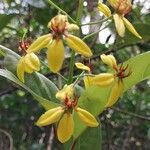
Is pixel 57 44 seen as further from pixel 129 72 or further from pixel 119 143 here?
pixel 119 143

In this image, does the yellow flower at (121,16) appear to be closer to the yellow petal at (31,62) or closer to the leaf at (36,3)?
the yellow petal at (31,62)

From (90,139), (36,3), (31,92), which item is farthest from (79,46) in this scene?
(36,3)

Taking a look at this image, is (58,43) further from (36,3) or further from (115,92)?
(36,3)

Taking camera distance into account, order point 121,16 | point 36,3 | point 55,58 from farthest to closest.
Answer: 1. point 36,3
2. point 121,16
3. point 55,58

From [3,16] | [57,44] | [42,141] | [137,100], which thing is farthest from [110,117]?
[57,44]

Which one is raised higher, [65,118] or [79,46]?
[79,46]

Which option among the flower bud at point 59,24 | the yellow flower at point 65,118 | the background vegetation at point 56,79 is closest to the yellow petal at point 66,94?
the yellow flower at point 65,118

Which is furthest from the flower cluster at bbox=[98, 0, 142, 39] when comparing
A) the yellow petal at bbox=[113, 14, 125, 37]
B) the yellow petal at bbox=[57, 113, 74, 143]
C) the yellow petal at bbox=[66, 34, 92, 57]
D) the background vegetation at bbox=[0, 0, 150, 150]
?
the background vegetation at bbox=[0, 0, 150, 150]
